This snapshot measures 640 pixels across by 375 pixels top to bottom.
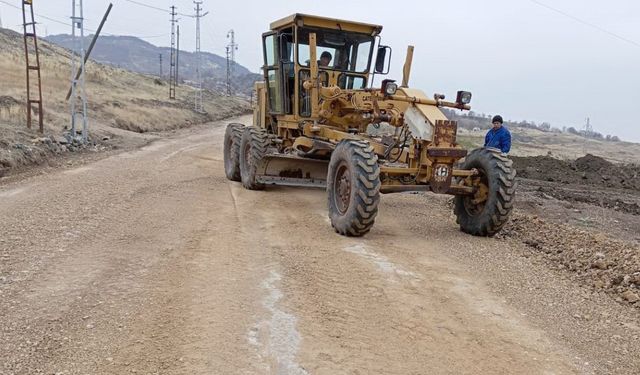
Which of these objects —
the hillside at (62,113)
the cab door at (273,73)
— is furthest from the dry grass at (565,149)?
the cab door at (273,73)

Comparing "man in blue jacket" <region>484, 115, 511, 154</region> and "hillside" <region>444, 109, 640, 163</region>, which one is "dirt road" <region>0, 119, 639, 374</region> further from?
"hillside" <region>444, 109, 640, 163</region>

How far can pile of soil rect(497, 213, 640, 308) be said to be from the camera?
20.7 feet

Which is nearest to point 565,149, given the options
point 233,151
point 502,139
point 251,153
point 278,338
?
point 502,139

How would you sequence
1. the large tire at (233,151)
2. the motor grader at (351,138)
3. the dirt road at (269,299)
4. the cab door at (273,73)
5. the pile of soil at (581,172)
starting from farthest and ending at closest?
the pile of soil at (581,172), the large tire at (233,151), the cab door at (273,73), the motor grader at (351,138), the dirt road at (269,299)

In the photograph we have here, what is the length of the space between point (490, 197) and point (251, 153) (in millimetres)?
4764

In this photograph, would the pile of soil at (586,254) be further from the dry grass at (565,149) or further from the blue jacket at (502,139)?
the dry grass at (565,149)

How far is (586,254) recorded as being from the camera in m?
7.38

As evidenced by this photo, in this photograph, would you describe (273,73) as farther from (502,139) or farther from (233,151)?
(502,139)

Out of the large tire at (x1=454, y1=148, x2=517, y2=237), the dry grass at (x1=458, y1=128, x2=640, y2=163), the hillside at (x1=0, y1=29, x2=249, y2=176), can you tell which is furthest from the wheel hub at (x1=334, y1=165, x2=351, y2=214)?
the dry grass at (x1=458, y1=128, x2=640, y2=163)

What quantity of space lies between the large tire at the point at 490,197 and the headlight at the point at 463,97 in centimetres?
71

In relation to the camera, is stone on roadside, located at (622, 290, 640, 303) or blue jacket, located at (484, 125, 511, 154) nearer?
stone on roadside, located at (622, 290, 640, 303)

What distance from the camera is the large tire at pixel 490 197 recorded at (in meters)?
8.00

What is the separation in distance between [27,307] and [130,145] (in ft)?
51.8

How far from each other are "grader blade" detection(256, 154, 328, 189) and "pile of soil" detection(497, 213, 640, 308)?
11.5ft
